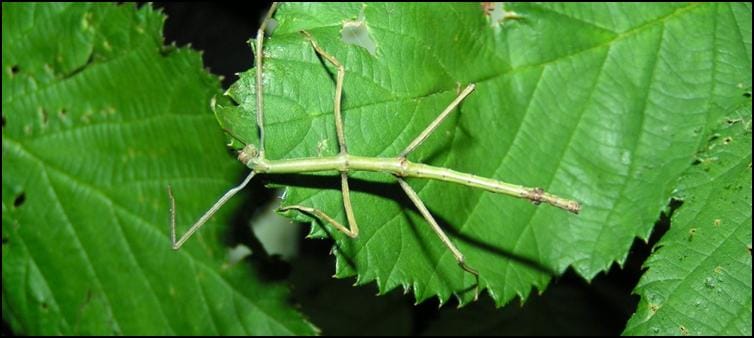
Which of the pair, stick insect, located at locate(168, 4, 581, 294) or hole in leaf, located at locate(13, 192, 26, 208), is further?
hole in leaf, located at locate(13, 192, 26, 208)

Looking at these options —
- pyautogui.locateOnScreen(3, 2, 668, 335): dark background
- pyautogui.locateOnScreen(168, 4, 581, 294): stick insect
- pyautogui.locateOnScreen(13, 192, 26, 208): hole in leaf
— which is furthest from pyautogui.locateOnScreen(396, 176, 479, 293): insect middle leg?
pyautogui.locateOnScreen(13, 192, 26, 208): hole in leaf

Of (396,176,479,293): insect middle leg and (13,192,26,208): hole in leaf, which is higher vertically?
(396,176,479,293): insect middle leg

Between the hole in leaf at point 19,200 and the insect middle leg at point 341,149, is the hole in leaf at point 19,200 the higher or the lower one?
the lower one

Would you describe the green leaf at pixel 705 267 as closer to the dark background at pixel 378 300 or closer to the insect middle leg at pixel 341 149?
the insect middle leg at pixel 341 149

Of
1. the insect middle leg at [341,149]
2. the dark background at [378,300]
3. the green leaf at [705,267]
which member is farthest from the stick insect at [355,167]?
the dark background at [378,300]

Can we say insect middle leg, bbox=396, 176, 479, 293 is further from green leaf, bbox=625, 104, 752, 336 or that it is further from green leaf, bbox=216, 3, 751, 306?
green leaf, bbox=625, 104, 752, 336

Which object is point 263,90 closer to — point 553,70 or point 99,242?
point 553,70

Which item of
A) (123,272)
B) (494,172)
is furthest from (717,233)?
(123,272)
